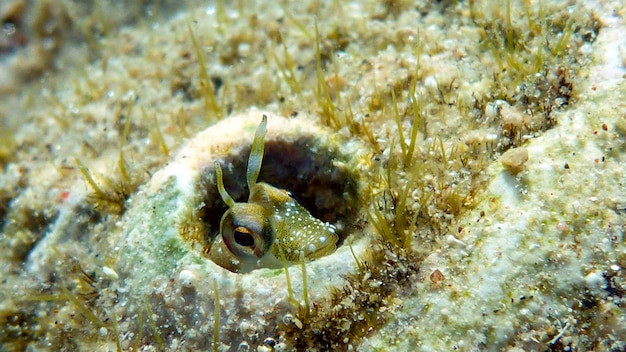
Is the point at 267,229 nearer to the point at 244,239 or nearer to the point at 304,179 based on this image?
the point at 244,239

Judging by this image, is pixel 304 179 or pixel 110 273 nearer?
pixel 110 273

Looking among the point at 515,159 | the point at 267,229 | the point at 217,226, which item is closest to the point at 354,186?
the point at 267,229

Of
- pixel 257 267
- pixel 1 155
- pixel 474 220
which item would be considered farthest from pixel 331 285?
pixel 1 155

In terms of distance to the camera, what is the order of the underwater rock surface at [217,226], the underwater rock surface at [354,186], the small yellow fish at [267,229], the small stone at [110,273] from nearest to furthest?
1. the underwater rock surface at [354,186]
2. the underwater rock surface at [217,226]
3. the small yellow fish at [267,229]
4. the small stone at [110,273]

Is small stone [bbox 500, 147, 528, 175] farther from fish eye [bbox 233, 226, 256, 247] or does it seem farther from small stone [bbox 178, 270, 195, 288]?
small stone [bbox 178, 270, 195, 288]

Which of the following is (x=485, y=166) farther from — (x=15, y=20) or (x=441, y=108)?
(x=15, y=20)

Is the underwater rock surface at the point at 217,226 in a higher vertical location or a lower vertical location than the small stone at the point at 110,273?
higher

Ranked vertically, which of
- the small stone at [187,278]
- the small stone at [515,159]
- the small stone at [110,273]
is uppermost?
the small stone at [515,159]

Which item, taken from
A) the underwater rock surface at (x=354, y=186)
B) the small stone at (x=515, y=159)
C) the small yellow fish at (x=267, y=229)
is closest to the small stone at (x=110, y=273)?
the underwater rock surface at (x=354, y=186)

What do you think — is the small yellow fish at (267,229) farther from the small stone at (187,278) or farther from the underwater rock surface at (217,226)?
the small stone at (187,278)
